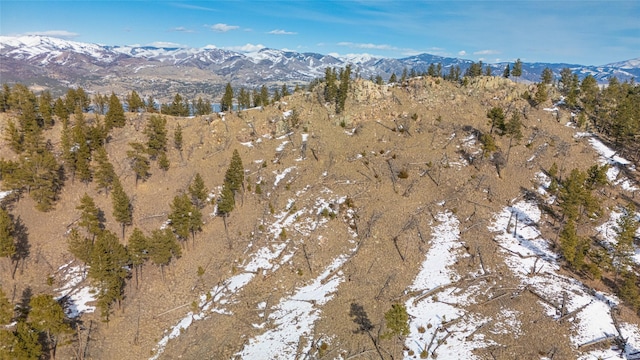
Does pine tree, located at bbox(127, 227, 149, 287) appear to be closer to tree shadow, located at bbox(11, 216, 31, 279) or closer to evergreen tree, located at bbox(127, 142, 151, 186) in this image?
tree shadow, located at bbox(11, 216, 31, 279)

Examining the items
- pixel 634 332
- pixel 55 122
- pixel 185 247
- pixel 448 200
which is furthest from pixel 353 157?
pixel 55 122

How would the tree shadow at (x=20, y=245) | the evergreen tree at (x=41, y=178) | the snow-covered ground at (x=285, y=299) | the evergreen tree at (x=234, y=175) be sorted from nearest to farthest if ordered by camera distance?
the snow-covered ground at (x=285, y=299), the tree shadow at (x=20, y=245), the evergreen tree at (x=41, y=178), the evergreen tree at (x=234, y=175)

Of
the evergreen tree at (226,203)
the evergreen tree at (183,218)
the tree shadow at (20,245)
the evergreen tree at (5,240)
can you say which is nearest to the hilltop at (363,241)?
the tree shadow at (20,245)

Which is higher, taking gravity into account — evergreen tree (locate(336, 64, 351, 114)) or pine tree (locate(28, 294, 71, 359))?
evergreen tree (locate(336, 64, 351, 114))

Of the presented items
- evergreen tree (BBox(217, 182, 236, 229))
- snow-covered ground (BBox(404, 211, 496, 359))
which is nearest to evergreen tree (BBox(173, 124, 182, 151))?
evergreen tree (BBox(217, 182, 236, 229))

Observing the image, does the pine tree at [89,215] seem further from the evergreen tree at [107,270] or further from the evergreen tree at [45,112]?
the evergreen tree at [45,112]

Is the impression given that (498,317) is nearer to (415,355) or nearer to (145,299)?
(415,355)

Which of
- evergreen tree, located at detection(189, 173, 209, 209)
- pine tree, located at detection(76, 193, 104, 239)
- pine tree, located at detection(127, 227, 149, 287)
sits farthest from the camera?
evergreen tree, located at detection(189, 173, 209, 209)
